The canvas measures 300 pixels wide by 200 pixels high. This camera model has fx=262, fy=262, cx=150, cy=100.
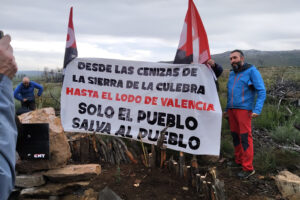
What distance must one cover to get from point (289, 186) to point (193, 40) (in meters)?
2.60

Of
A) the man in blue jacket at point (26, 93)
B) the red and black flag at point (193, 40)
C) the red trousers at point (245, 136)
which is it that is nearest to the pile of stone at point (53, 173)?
the red and black flag at point (193, 40)

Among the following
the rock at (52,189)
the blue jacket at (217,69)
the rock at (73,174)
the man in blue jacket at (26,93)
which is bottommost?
the rock at (52,189)

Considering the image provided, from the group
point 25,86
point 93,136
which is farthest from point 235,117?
point 25,86

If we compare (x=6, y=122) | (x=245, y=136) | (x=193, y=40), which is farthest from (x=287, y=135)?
(x=6, y=122)

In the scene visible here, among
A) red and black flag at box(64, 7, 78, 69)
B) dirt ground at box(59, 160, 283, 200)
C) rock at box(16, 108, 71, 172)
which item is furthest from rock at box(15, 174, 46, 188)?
red and black flag at box(64, 7, 78, 69)

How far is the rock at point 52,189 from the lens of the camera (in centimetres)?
377

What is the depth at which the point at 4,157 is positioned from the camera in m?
0.95

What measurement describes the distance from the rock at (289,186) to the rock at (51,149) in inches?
129

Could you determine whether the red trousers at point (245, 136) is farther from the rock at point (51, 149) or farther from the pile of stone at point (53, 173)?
the rock at point (51, 149)

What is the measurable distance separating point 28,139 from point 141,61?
2690mm

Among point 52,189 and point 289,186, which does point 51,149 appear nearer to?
point 52,189

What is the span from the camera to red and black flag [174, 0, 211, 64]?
13.4 ft

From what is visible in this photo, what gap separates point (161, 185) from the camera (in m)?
3.85

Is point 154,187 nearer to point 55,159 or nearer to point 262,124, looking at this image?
point 55,159
